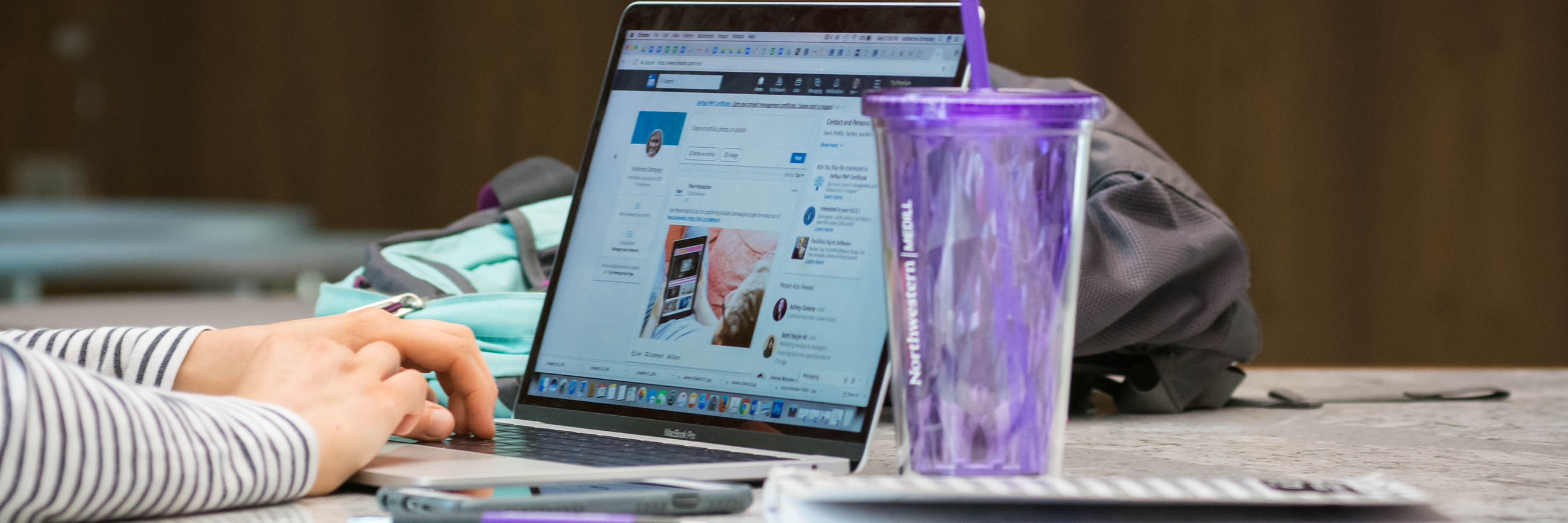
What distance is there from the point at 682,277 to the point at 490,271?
309mm

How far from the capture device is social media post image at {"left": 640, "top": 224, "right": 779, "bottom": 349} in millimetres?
717

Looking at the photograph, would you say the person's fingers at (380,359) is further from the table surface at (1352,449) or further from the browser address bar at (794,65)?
the browser address bar at (794,65)

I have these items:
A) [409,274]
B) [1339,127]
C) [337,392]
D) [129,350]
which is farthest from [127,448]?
[1339,127]

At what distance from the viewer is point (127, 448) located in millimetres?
A: 509

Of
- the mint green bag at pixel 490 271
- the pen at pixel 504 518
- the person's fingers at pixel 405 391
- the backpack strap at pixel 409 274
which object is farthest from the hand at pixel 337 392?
the backpack strap at pixel 409 274

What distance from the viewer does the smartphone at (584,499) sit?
508 millimetres

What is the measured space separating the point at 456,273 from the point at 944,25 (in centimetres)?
44

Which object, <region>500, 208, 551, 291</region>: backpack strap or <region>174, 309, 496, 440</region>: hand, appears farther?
<region>500, 208, 551, 291</region>: backpack strap

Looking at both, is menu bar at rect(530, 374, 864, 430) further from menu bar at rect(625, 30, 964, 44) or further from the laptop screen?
menu bar at rect(625, 30, 964, 44)

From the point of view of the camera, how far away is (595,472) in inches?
23.2

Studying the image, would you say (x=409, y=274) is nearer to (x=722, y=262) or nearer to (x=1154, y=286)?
(x=722, y=262)

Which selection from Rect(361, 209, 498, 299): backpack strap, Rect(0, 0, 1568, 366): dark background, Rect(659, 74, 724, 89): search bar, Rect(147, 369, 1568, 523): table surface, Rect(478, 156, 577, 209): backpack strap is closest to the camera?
Rect(147, 369, 1568, 523): table surface

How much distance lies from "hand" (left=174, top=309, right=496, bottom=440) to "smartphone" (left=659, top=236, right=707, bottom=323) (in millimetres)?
102

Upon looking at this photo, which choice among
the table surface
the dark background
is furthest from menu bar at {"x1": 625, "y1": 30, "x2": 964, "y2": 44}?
the dark background
